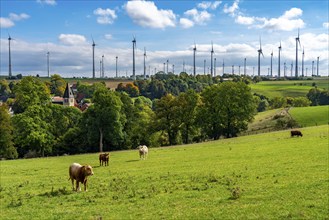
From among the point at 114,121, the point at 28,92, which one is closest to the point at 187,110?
the point at 114,121

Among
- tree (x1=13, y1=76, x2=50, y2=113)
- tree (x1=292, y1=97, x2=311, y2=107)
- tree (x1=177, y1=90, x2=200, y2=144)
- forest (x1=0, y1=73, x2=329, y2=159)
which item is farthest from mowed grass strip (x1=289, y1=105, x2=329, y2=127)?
tree (x1=13, y1=76, x2=50, y2=113)

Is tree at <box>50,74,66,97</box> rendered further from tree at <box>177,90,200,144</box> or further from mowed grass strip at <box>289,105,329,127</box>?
mowed grass strip at <box>289,105,329,127</box>

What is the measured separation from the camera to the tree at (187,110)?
74125 mm

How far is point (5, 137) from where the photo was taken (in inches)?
2372

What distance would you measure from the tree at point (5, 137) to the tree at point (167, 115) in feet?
87.6

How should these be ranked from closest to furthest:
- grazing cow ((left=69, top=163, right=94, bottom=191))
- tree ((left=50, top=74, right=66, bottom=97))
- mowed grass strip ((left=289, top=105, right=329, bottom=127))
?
grazing cow ((left=69, top=163, right=94, bottom=191)) < mowed grass strip ((left=289, top=105, right=329, bottom=127)) < tree ((left=50, top=74, right=66, bottom=97))

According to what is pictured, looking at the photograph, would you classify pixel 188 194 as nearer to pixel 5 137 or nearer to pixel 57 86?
pixel 5 137

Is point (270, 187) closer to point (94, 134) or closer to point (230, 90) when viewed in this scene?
point (94, 134)

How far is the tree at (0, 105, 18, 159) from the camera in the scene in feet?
198

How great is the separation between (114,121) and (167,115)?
11886mm

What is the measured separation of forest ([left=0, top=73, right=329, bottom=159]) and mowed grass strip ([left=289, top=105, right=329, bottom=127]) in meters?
14.5

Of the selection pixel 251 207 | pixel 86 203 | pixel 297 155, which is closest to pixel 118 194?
pixel 86 203

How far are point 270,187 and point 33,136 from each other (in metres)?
50.2

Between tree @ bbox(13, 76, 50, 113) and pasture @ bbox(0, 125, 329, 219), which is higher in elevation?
tree @ bbox(13, 76, 50, 113)
